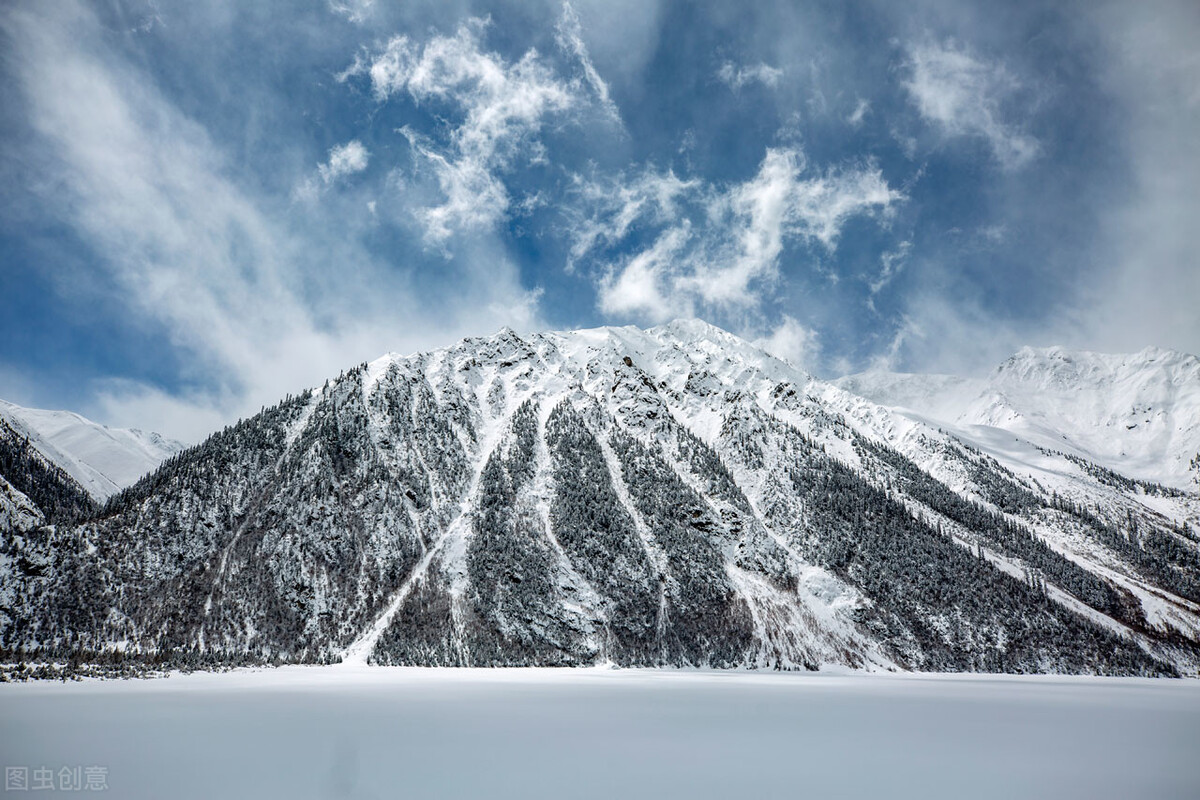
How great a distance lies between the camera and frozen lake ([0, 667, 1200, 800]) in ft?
59.8

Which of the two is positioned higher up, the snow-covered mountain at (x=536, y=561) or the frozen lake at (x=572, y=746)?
the snow-covered mountain at (x=536, y=561)

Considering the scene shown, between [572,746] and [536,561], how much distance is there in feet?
284

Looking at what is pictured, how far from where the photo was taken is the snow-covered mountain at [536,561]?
3652 inches

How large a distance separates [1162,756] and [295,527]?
118 metres

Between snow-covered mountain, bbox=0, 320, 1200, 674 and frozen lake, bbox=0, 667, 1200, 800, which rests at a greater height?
snow-covered mountain, bbox=0, 320, 1200, 674

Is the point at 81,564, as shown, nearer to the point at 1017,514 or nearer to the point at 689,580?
the point at 689,580

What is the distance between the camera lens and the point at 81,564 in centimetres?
9162

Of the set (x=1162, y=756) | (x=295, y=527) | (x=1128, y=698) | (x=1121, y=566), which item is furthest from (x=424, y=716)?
(x=1121, y=566)

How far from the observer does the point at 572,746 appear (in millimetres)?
24062

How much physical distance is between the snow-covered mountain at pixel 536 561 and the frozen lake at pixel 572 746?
2209 inches

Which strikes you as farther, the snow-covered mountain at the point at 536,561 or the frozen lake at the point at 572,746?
the snow-covered mountain at the point at 536,561

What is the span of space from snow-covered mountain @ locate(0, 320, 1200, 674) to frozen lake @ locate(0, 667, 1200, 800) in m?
56.1

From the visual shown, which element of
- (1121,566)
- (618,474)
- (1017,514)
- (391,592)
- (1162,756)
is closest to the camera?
(1162,756)

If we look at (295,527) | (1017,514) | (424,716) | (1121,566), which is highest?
(1017,514)
